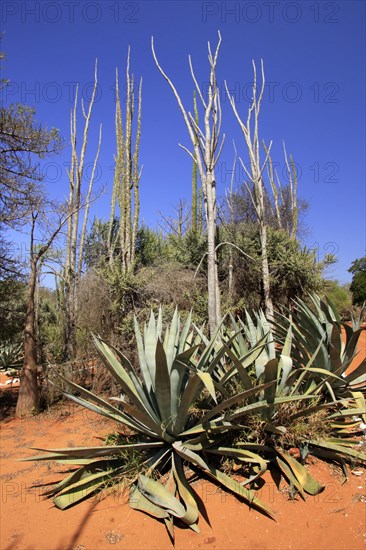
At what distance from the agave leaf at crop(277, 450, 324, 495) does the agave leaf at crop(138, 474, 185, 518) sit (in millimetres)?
986

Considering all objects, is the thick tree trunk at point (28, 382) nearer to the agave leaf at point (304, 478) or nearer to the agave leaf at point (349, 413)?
the agave leaf at point (304, 478)

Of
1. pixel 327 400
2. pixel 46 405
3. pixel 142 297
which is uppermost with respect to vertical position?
pixel 142 297

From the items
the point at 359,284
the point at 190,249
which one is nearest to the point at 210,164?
the point at 190,249

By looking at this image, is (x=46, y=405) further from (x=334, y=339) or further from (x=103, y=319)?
(x=334, y=339)

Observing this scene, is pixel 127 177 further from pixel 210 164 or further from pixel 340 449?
pixel 340 449

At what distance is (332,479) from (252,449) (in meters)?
0.69

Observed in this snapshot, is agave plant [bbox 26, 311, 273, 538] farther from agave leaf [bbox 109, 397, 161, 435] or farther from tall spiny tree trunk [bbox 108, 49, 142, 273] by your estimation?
tall spiny tree trunk [bbox 108, 49, 142, 273]

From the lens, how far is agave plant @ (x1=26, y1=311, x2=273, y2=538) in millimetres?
2934

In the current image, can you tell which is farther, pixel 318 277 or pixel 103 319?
pixel 318 277

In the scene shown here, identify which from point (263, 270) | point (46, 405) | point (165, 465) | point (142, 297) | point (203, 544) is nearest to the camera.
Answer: point (203, 544)

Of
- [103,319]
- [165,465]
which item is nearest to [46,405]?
[103,319]

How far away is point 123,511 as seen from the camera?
2.97 meters

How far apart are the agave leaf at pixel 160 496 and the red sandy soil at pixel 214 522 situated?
15 cm

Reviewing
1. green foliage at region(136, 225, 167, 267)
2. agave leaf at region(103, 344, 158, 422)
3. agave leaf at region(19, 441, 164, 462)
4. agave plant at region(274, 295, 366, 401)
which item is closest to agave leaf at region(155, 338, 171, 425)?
agave leaf at region(103, 344, 158, 422)
